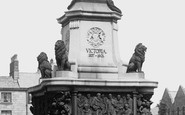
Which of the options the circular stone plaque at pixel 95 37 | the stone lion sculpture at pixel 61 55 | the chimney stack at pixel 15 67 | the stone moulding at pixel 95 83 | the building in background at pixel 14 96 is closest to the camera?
the stone moulding at pixel 95 83

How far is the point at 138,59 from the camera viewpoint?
63.3 ft

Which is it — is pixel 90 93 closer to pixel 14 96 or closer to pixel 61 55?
pixel 61 55

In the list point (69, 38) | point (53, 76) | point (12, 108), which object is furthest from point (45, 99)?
point (12, 108)

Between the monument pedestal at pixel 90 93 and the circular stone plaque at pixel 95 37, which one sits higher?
the circular stone plaque at pixel 95 37

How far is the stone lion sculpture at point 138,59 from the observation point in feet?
63.3

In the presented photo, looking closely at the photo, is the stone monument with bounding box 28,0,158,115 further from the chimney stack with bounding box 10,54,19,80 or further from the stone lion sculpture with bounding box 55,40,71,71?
the chimney stack with bounding box 10,54,19,80

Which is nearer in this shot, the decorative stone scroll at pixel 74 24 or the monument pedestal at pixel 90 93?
the monument pedestal at pixel 90 93

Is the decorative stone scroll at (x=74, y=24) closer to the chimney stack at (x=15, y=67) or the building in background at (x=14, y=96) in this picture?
the building in background at (x=14, y=96)

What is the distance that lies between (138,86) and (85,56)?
1.98m

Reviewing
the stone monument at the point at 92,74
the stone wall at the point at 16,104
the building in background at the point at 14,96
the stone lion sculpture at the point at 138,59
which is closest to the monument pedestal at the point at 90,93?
the stone monument at the point at 92,74

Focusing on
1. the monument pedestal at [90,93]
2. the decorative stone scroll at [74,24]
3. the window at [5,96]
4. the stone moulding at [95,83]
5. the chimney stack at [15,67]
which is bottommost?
the monument pedestal at [90,93]

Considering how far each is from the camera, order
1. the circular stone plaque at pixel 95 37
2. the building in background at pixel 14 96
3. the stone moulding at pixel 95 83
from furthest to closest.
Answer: the building in background at pixel 14 96, the circular stone plaque at pixel 95 37, the stone moulding at pixel 95 83

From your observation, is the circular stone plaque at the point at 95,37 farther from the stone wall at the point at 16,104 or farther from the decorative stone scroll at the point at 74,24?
the stone wall at the point at 16,104

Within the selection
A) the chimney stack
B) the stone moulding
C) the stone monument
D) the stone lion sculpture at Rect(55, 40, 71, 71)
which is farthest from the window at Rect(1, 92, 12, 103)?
the stone lion sculpture at Rect(55, 40, 71, 71)
